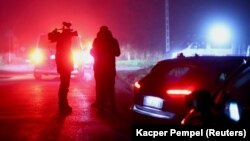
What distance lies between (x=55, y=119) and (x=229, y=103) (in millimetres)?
6346

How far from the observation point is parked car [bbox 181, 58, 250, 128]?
5.80 m

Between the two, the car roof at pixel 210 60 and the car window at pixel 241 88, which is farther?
the car roof at pixel 210 60

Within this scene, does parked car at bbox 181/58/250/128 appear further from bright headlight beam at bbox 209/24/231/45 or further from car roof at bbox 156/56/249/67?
bright headlight beam at bbox 209/24/231/45

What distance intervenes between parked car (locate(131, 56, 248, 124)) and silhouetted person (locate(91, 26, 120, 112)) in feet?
12.0

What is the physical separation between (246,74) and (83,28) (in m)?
48.1

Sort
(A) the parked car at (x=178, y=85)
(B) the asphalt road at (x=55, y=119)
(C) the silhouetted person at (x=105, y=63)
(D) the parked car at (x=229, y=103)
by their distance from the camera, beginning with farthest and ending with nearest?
1. (C) the silhouetted person at (x=105, y=63)
2. (B) the asphalt road at (x=55, y=119)
3. (A) the parked car at (x=178, y=85)
4. (D) the parked car at (x=229, y=103)

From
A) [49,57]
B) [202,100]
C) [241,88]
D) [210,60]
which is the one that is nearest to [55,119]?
[210,60]

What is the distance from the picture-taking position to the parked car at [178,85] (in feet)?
26.9

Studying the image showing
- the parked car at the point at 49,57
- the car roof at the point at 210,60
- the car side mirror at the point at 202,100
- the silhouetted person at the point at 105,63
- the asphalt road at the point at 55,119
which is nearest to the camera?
the car side mirror at the point at 202,100

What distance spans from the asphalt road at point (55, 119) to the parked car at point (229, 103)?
3389 millimetres

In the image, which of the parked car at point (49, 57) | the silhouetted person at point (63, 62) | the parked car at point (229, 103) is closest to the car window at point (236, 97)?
the parked car at point (229, 103)

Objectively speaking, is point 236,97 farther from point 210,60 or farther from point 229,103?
point 210,60

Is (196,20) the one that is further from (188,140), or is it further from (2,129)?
(188,140)

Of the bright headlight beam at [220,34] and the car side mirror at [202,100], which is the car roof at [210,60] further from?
the bright headlight beam at [220,34]
